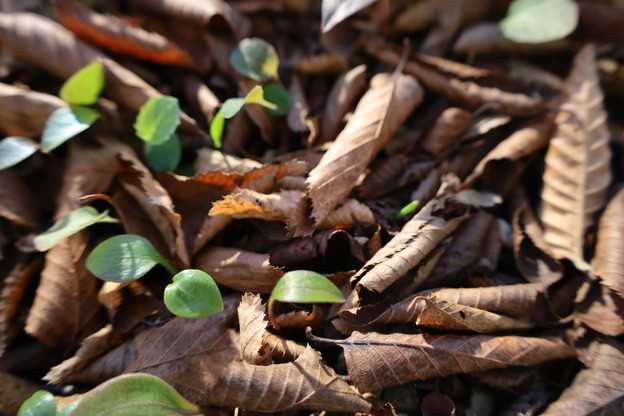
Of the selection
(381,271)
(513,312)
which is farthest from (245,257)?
(513,312)

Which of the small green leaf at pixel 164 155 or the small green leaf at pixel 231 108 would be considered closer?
the small green leaf at pixel 231 108

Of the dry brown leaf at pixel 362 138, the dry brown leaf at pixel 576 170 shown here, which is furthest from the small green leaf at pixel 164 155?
the dry brown leaf at pixel 576 170

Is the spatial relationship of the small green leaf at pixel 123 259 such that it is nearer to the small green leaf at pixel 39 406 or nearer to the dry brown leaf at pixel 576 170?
the small green leaf at pixel 39 406

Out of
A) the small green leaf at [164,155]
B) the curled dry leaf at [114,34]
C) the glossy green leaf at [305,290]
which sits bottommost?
the glossy green leaf at [305,290]

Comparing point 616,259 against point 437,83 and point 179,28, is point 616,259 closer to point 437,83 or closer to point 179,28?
point 437,83

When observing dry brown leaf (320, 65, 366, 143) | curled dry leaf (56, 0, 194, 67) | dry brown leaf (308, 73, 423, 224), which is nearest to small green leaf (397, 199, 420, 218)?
dry brown leaf (308, 73, 423, 224)

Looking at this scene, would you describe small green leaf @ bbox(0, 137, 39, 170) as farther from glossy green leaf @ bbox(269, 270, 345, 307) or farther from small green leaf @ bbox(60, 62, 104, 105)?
glossy green leaf @ bbox(269, 270, 345, 307)
